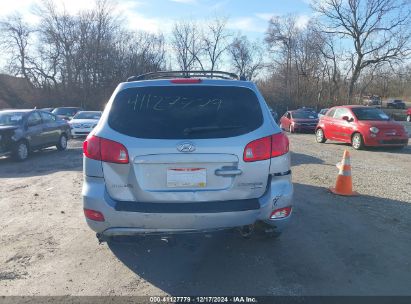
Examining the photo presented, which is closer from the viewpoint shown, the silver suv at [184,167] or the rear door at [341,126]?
the silver suv at [184,167]

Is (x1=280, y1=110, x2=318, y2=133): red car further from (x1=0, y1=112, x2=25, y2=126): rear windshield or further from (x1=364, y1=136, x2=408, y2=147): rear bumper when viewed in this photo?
(x1=0, y1=112, x2=25, y2=126): rear windshield

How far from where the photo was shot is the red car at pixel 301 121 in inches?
916

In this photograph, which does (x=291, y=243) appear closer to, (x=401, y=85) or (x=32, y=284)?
(x=32, y=284)

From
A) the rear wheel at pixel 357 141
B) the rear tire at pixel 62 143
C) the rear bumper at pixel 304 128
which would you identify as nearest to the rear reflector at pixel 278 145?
the rear wheel at pixel 357 141

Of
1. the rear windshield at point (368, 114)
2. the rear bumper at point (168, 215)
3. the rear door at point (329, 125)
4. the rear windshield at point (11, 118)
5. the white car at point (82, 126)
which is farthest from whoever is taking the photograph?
the white car at point (82, 126)

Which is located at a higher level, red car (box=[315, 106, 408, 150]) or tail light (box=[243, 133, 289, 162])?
tail light (box=[243, 133, 289, 162])

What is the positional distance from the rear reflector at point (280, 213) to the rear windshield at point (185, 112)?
83 centimetres

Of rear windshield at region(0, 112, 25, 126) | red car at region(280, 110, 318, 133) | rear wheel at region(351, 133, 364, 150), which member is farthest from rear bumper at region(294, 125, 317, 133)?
rear windshield at region(0, 112, 25, 126)

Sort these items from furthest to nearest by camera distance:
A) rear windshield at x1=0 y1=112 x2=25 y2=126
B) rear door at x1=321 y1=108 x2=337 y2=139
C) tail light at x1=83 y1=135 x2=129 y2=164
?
rear door at x1=321 y1=108 x2=337 y2=139
rear windshield at x1=0 y1=112 x2=25 y2=126
tail light at x1=83 y1=135 x2=129 y2=164

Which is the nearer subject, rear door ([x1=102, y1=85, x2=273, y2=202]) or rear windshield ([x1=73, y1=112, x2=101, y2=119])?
rear door ([x1=102, y1=85, x2=273, y2=202])

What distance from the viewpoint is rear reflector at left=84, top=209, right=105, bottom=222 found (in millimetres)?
3619

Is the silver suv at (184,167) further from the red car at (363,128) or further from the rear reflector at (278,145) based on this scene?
the red car at (363,128)

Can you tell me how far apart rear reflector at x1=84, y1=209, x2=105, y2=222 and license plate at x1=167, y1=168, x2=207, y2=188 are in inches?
27.5

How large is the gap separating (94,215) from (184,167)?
3.19ft
